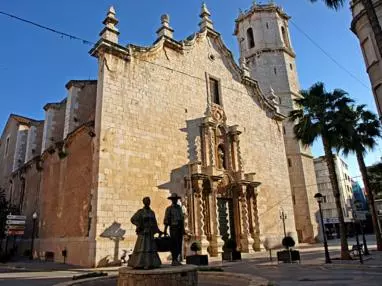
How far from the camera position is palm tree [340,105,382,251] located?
14660 mm

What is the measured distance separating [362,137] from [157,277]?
1532cm

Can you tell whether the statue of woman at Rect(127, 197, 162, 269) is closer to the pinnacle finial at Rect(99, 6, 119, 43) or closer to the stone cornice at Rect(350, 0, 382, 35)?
the pinnacle finial at Rect(99, 6, 119, 43)

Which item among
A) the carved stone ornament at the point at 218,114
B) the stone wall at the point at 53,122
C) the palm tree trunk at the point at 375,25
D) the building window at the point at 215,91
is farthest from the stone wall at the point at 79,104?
the palm tree trunk at the point at 375,25

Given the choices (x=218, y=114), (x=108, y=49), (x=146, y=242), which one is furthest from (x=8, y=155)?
(x=146, y=242)

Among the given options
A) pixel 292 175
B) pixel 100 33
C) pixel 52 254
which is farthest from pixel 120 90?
pixel 292 175

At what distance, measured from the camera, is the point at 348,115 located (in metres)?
14.9

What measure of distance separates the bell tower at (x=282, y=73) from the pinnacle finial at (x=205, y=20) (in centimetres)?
766

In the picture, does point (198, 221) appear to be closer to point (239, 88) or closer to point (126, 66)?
point (126, 66)

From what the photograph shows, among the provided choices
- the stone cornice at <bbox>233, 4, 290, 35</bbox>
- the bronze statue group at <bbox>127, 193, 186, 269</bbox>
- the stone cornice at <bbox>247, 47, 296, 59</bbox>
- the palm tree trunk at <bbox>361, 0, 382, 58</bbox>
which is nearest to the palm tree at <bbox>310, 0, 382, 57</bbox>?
the palm tree trunk at <bbox>361, 0, 382, 58</bbox>

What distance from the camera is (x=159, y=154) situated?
1557 centimetres

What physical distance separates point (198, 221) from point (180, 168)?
2.90 meters

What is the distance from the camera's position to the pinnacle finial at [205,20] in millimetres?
21859

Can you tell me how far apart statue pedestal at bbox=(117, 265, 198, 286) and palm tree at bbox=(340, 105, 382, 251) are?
11442 mm

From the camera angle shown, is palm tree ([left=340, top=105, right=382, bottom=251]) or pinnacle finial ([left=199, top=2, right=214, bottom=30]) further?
pinnacle finial ([left=199, top=2, right=214, bottom=30])
